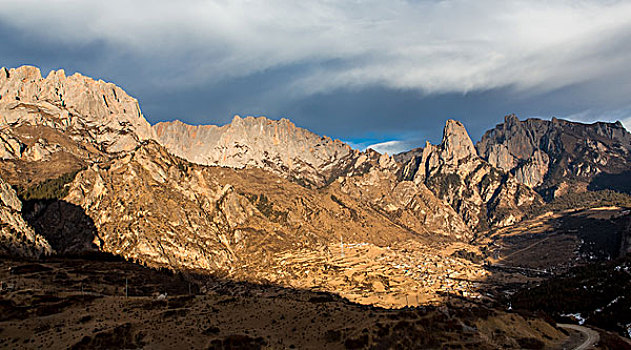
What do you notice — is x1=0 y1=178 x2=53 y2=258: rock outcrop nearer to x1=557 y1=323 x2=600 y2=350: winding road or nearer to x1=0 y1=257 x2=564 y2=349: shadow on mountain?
x1=0 y1=257 x2=564 y2=349: shadow on mountain

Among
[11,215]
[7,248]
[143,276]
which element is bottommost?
[143,276]

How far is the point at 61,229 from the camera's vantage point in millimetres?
190625

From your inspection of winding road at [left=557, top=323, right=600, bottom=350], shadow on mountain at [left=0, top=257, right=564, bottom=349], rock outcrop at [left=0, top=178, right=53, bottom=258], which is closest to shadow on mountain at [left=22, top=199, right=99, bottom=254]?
rock outcrop at [left=0, top=178, right=53, bottom=258]

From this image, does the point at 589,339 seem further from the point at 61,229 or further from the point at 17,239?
the point at 61,229

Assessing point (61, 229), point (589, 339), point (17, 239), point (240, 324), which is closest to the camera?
point (240, 324)

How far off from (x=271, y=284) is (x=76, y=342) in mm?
158397

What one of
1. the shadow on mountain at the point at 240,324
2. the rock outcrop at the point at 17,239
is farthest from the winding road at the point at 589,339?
the rock outcrop at the point at 17,239

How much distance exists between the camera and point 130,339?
1850 inches

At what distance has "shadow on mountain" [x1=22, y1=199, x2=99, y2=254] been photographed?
180375 mm

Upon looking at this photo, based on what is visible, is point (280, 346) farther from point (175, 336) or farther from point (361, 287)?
point (361, 287)

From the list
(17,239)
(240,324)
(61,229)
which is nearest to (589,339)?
(240,324)

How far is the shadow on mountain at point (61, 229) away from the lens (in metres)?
180

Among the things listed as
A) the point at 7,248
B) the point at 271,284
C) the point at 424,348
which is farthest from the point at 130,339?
the point at 271,284

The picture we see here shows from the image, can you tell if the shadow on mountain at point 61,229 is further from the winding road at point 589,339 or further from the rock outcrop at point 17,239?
the winding road at point 589,339
